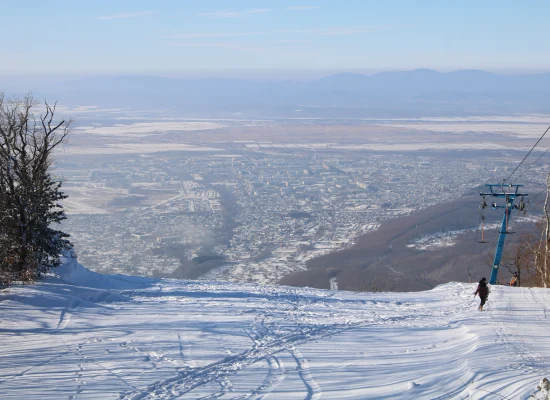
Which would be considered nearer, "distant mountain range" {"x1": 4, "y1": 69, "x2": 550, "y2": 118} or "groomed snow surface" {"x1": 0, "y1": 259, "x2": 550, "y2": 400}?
"groomed snow surface" {"x1": 0, "y1": 259, "x2": 550, "y2": 400}

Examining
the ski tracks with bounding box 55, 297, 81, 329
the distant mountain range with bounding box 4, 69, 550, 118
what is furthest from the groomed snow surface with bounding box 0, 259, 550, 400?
the distant mountain range with bounding box 4, 69, 550, 118

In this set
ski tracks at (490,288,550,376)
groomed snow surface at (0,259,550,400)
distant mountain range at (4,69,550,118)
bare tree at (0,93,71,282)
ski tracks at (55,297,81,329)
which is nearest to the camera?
groomed snow surface at (0,259,550,400)

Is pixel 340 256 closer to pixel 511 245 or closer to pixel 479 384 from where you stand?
pixel 511 245

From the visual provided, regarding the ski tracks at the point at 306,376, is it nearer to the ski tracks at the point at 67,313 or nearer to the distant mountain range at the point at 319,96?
the ski tracks at the point at 67,313

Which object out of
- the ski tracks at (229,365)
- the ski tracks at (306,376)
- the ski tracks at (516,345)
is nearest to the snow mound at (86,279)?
the ski tracks at (229,365)

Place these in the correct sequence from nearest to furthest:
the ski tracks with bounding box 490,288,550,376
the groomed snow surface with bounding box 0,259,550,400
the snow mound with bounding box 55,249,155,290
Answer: the groomed snow surface with bounding box 0,259,550,400 < the ski tracks with bounding box 490,288,550,376 < the snow mound with bounding box 55,249,155,290

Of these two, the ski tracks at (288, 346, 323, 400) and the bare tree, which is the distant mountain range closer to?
the bare tree

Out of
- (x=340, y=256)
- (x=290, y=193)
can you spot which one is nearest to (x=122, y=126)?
(x=290, y=193)

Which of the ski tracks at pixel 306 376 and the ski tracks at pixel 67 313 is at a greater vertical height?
the ski tracks at pixel 306 376
